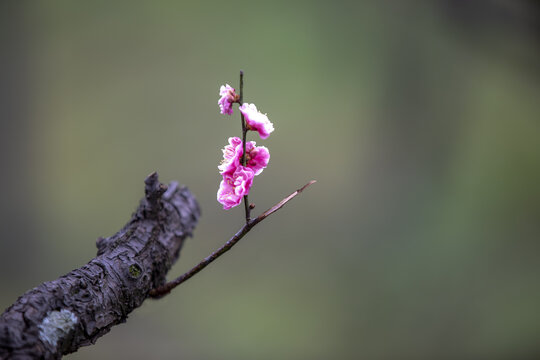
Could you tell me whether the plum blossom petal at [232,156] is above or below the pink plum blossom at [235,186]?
above

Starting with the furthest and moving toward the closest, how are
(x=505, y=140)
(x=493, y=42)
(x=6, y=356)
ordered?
1. (x=505, y=140)
2. (x=493, y=42)
3. (x=6, y=356)

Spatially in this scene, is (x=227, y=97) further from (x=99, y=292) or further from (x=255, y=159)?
(x=99, y=292)

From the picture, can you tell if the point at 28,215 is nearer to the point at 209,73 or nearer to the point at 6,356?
the point at 209,73

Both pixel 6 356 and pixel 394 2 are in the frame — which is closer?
pixel 6 356

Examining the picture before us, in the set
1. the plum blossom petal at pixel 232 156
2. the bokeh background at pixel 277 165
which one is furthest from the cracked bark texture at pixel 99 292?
the bokeh background at pixel 277 165

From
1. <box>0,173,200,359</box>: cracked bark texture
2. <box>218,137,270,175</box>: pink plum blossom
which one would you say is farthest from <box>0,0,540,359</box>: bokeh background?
<box>218,137,270,175</box>: pink plum blossom

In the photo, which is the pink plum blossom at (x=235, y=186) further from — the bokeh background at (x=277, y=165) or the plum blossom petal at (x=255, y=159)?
the bokeh background at (x=277, y=165)

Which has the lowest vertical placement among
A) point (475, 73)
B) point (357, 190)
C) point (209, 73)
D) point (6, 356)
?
point (6, 356)

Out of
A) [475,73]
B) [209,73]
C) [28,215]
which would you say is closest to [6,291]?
[28,215]
